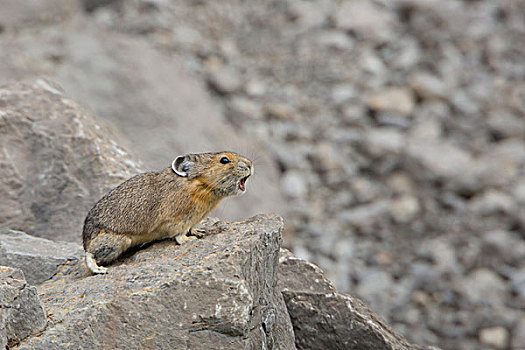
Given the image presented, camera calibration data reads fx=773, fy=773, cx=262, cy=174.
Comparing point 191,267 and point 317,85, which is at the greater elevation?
point 317,85

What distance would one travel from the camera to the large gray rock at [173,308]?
16.9 ft

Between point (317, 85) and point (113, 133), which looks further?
point (317, 85)

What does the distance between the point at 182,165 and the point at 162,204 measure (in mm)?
423

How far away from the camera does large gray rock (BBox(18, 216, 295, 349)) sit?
5.14 m

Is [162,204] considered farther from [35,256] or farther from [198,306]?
[198,306]

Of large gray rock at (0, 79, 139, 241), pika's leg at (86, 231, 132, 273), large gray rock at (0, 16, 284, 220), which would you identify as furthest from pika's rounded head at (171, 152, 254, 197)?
A: large gray rock at (0, 16, 284, 220)

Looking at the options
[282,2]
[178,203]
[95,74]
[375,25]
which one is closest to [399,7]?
[375,25]

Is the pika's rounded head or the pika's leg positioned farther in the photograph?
the pika's rounded head

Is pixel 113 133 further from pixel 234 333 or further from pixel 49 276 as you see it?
pixel 234 333

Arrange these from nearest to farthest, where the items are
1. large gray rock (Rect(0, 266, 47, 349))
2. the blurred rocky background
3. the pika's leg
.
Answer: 1. large gray rock (Rect(0, 266, 47, 349))
2. the pika's leg
3. the blurred rocky background

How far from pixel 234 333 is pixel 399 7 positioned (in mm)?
13703

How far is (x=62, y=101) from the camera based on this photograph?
8.70 metres

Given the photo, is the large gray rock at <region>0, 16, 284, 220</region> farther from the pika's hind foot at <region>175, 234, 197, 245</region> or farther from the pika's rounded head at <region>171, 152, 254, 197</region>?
the pika's hind foot at <region>175, 234, 197, 245</region>

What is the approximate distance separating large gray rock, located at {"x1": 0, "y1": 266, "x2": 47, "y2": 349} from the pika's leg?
1095 millimetres
